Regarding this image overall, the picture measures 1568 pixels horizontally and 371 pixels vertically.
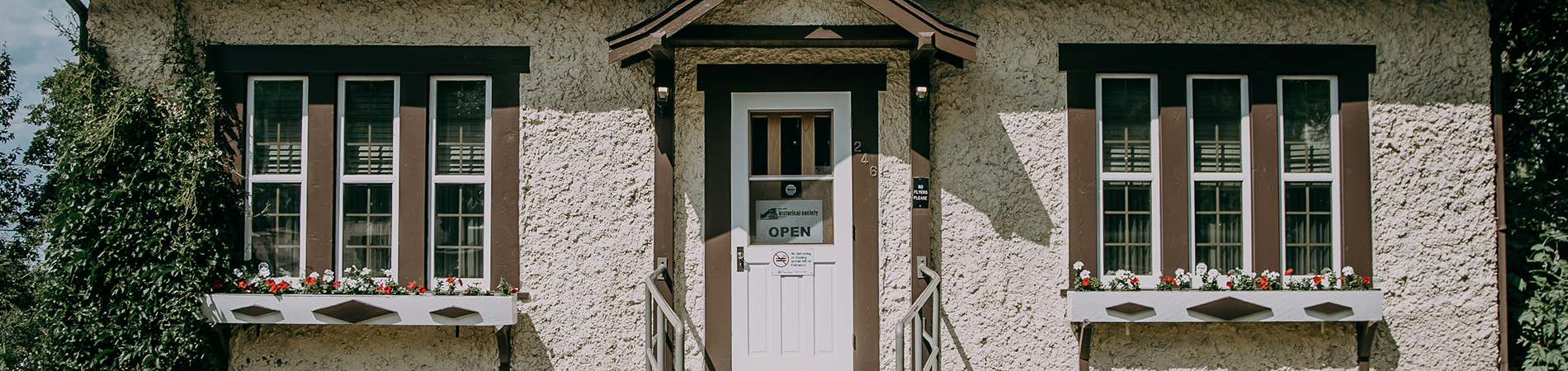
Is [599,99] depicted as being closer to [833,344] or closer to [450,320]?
[450,320]

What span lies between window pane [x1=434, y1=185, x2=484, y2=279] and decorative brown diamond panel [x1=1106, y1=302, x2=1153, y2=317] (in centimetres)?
422

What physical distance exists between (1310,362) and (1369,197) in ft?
3.91

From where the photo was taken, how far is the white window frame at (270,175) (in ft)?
16.4

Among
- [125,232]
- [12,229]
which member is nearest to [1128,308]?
[125,232]

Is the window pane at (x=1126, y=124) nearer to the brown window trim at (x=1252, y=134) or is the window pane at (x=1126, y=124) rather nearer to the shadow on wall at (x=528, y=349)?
the brown window trim at (x=1252, y=134)

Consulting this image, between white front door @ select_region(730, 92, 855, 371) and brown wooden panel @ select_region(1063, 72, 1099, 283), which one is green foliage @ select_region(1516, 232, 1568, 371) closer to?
brown wooden panel @ select_region(1063, 72, 1099, 283)

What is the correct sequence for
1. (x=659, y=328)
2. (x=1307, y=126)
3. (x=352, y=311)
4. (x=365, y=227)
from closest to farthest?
1. (x=659, y=328)
2. (x=352, y=311)
3. (x=365, y=227)
4. (x=1307, y=126)

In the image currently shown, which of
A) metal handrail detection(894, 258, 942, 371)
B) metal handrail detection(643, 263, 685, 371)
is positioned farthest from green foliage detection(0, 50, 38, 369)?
metal handrail detection(894, 258, 942, 371)

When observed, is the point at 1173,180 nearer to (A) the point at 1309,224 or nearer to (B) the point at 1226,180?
(B) the point at 1226,180

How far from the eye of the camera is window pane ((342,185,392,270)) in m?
5.03

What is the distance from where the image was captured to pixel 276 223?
→ 5.05 meters

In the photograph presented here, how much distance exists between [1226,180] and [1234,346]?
114 cm

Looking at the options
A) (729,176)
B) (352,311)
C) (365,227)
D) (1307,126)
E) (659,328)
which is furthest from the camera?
(1307,126)

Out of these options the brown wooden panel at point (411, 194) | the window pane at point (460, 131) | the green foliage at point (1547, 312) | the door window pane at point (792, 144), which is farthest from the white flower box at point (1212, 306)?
the brown wooden panel at point (411, 194)
